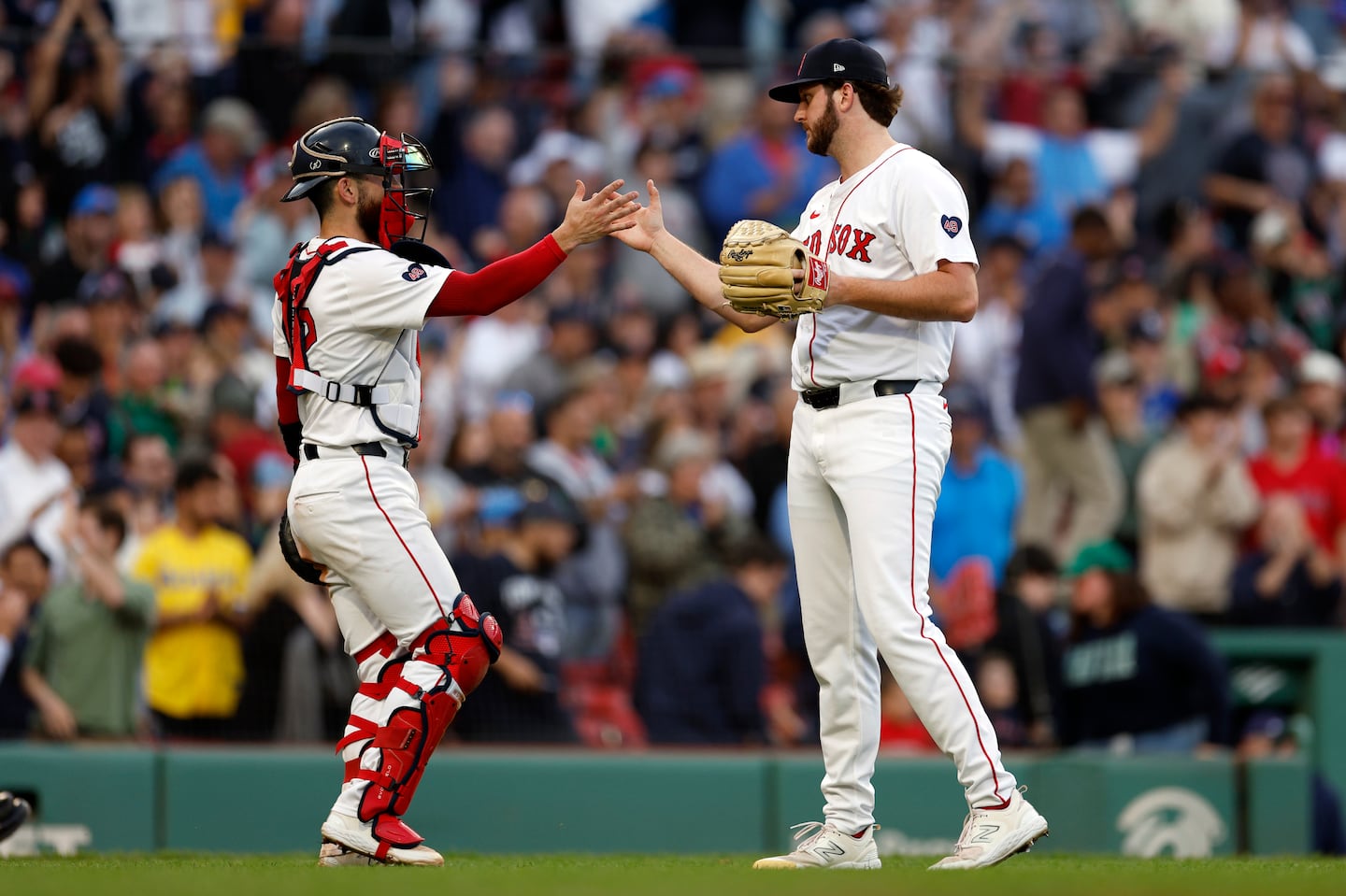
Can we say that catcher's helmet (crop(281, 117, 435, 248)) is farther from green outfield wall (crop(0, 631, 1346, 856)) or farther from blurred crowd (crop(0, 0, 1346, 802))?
green outfield wall (crop(0, 631, 1346, 856))

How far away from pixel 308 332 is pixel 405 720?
126 centimetres

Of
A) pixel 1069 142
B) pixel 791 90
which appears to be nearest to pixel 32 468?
pixel 791 90

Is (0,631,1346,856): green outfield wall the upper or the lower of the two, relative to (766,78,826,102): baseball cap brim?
lower

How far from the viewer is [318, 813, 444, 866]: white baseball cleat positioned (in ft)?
19.7

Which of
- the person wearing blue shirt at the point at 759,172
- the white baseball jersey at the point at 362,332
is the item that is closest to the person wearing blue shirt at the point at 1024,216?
the person wearing blue shirt at the point at 759,172

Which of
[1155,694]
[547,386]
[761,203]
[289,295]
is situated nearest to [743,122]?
[761,203]

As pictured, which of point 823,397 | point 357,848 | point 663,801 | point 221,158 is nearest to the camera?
point 357,848

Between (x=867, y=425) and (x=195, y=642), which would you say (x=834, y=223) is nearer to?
(x=867, y=425)

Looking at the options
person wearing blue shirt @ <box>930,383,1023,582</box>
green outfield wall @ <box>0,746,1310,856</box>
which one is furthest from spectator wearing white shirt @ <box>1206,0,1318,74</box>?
green outfield wall @ <box>0,746,1310,856</box>

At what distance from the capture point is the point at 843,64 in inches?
241

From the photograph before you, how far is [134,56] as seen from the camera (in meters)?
11.8

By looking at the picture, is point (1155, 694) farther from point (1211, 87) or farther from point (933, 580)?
point (1211, 87)

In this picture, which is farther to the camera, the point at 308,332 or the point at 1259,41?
the point at 1259,41

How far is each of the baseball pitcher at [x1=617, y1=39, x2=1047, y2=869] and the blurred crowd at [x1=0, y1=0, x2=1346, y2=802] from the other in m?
3.46
